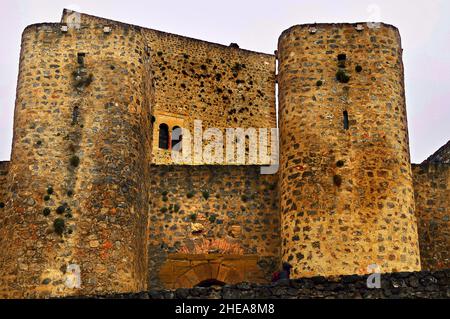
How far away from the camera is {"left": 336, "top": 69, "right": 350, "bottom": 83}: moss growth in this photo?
18.6 metres

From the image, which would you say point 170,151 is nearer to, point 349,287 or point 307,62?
point 307,62

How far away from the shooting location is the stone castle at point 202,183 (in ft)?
54.6

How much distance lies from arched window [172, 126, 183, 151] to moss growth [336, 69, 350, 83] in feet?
30.8

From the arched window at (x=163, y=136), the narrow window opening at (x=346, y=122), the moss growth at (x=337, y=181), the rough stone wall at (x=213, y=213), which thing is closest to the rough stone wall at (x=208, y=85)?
the arched window at (x=163, y=136)

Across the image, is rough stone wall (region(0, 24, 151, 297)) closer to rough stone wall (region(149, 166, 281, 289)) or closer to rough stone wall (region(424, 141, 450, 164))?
rough stone wall (region(149, 166, 281, 289))

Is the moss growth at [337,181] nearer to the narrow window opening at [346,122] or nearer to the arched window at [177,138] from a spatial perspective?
the narrow window opening at [346,122]

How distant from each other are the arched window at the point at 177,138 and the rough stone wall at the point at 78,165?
26.8ft

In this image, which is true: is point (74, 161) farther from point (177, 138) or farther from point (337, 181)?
point (177, 138)

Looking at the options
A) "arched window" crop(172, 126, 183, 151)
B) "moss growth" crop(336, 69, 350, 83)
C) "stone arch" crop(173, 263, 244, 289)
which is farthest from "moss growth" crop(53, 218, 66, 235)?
"arched window" crop(172, 126, 183, 151)

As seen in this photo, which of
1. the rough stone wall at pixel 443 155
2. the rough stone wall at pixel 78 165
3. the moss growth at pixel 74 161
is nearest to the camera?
the rough stone wall at pixel 78 165

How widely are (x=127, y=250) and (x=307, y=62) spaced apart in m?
5.77
